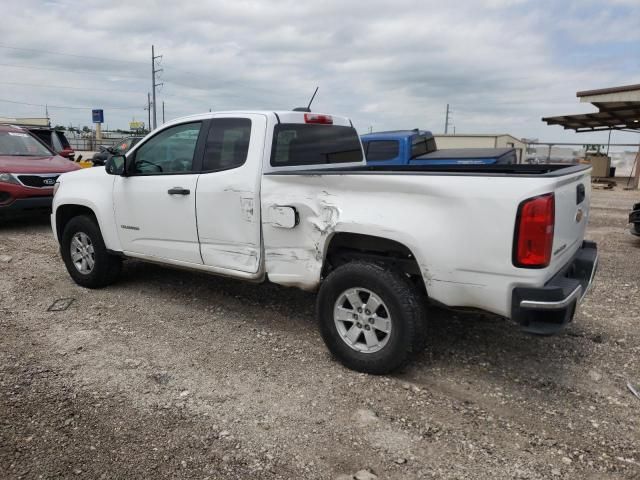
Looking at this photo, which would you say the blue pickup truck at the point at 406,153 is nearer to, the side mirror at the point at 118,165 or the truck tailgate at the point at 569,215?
the side mirror at the point at 118,165

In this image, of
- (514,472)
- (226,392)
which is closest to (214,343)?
(226,392)

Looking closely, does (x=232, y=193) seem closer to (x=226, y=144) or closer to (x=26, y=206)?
(x=226, y=144)

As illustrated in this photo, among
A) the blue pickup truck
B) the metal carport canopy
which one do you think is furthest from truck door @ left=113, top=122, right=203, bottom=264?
the metal carport canopy

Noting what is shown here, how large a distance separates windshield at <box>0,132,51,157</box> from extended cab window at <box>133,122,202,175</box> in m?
5.88

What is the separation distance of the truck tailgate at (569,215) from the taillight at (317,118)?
7.25ft

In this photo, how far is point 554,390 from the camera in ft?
11.3

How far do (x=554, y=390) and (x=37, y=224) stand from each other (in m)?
9.38

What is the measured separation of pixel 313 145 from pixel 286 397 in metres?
2.22

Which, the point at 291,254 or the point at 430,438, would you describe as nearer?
the point at 430,438

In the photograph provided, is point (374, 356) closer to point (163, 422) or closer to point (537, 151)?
point (163, 422)

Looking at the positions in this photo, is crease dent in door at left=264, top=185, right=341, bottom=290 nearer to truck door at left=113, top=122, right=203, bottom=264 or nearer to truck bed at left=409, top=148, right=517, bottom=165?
truck door at left=113, top=122, right=203, bottom=264

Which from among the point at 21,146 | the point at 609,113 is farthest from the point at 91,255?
the point at 609,113

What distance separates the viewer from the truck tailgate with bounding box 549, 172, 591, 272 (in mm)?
3014

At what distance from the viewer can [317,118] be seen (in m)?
4.62
